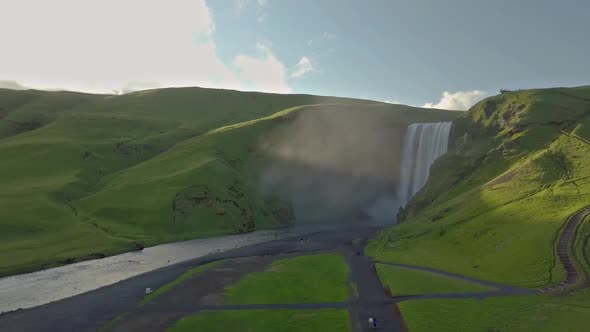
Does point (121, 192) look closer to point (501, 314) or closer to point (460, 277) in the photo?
point (460, 277)

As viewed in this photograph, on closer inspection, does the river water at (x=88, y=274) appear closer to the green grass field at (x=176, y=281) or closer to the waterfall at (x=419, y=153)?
the green grass field at (x=176, y=281)

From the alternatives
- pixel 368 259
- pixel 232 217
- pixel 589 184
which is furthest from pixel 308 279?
pixel 232 217

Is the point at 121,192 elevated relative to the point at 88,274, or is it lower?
elevated

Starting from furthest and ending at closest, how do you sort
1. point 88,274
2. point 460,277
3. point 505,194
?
1. point 505,194
2. point 88,274
3. point 460,277

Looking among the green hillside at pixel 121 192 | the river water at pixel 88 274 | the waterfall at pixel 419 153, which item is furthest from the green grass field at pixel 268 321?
the waterfall at pixel 419 153

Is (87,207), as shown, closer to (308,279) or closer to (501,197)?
(308,279)

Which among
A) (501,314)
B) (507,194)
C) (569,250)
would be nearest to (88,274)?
(501,314)

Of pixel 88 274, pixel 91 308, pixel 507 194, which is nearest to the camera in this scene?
pixel 91 308

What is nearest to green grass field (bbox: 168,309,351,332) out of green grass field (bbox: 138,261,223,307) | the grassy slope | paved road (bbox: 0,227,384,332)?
paved road (bbox: 0,227,384,332)

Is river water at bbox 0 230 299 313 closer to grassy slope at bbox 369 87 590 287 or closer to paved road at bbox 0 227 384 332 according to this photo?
paved road at bbox 0 227 384 332
